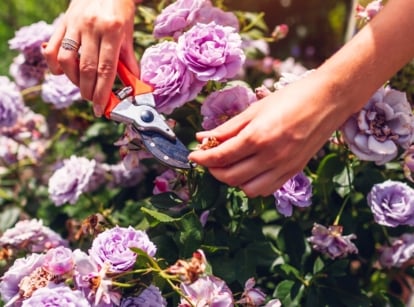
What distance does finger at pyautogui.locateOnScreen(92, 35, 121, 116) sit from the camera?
44.6 inches

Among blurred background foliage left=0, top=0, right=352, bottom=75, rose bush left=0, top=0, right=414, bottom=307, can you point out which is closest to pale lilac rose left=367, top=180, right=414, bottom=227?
rose bush left=0, top=0, right=414, bottom=307

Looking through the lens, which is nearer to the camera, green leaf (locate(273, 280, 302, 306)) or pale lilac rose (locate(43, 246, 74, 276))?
pale lilac rose (locate(43, 246, 74, 276))

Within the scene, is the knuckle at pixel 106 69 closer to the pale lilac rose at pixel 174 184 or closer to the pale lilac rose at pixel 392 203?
the pale lilac rose at pixel 174 184

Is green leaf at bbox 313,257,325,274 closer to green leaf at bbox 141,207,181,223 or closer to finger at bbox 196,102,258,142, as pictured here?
green leaf at bbox 141,207,181,223

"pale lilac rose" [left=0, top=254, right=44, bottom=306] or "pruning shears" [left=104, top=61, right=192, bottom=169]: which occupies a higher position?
"pruning shears" [left=104, top=61, right=192, bottom=169]

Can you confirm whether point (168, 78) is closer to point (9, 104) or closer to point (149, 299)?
point (149, 299)

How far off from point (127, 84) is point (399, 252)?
70 centimetres

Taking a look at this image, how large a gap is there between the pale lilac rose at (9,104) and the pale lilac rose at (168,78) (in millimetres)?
543

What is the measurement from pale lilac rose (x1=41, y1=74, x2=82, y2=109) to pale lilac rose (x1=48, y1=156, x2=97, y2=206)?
0.59 feet

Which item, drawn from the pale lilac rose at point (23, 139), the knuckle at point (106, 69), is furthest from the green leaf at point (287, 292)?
the pale lilac rose at point (23, 139)

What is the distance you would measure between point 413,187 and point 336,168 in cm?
20

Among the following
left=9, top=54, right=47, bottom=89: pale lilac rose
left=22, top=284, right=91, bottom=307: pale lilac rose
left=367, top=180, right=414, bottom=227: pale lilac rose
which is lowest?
left=9, top=54, right=47, bottom=89: pale lilac rose

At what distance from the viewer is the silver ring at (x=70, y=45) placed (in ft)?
3.81

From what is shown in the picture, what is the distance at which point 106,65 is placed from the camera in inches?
44.7
